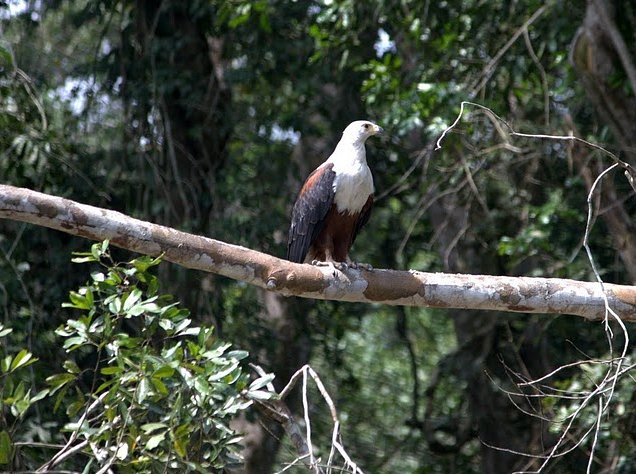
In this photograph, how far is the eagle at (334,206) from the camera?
5.48m

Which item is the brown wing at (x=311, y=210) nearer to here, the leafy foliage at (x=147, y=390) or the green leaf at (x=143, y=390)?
the leafy foliage at (x=147, y=390)

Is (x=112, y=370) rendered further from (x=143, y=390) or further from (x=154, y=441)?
(x=154, y=441)

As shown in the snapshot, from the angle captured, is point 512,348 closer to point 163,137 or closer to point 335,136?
point 335,136

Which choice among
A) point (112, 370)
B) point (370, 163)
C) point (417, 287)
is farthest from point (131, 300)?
point (370, 163)

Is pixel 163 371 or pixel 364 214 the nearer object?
pixel 163 371

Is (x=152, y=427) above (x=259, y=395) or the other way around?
the other way around

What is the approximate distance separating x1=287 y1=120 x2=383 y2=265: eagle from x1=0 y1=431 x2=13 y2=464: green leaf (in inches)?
81.3

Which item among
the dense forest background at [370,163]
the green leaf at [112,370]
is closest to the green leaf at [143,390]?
the green leaf at [112,370]

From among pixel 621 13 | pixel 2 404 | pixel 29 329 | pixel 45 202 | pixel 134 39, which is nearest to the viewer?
pixel 45 202

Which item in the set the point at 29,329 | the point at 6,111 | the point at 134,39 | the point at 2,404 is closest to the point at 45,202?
the point at 2,404

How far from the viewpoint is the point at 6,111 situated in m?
6.78

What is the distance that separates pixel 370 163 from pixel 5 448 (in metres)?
4.95

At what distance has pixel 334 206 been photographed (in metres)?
5.50

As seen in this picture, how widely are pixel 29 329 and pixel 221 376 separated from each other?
102 inches
